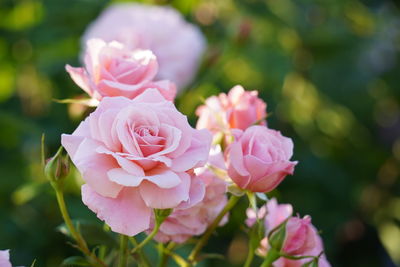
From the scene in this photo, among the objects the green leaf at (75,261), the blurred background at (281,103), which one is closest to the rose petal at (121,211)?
the green leaf at (75,261)

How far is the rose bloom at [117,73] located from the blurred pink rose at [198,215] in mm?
104

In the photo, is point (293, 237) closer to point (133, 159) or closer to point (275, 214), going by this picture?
point (275, 214)

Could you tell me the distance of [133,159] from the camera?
60cm

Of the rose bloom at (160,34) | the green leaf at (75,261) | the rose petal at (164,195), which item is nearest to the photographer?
the rose petal at (164,195)

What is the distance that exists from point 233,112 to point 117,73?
0.46 ft

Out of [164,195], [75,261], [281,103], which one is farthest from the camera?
[281,103]

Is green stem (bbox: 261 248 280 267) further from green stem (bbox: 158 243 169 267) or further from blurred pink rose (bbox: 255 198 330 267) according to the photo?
green stem (bbox: 158 243 169 267)

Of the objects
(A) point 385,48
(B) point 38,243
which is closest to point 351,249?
(A) point 385,48

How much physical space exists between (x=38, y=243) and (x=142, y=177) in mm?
830

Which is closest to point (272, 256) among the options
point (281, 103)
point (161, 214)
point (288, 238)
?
point (288, 238)

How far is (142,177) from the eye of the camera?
0.59 meters

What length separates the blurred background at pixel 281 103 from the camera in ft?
4.81

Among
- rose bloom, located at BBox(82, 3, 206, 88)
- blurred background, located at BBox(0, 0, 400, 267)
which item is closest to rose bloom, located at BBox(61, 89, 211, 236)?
blurred background, located at BBox(0, 0, 400, 267)

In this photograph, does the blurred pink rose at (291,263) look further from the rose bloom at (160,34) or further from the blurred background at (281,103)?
the rose bloom at (160,34)
